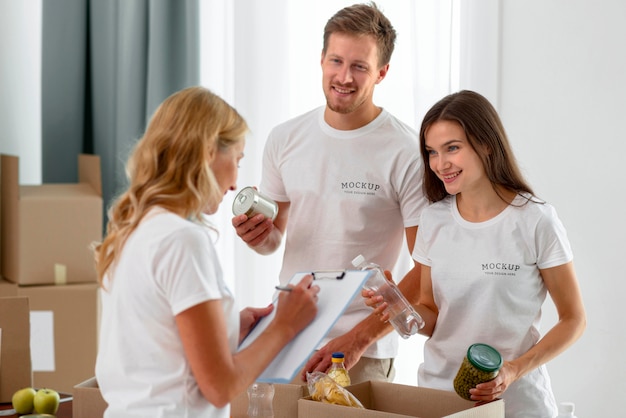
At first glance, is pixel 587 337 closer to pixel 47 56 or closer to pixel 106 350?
pixel 106 350

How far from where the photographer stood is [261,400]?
1.84m

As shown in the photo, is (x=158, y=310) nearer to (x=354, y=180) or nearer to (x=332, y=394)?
(x=332, y=394)

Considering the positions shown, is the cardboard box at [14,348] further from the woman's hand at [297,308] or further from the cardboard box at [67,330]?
the cardboard box at [67,330]

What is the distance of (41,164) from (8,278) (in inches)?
28.6

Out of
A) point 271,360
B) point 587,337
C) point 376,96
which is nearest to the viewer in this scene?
point 271,360

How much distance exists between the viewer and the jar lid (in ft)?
5.33

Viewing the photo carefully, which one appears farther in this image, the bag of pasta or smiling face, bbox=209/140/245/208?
the bag of pasta

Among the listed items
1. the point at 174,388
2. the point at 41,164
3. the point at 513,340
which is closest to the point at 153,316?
the point at 174,388

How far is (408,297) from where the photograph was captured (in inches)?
86.9

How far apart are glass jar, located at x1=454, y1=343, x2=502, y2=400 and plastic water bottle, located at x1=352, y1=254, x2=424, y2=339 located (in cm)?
35

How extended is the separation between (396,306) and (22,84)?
2498 millimetres

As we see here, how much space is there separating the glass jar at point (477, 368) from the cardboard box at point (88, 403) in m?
0.78

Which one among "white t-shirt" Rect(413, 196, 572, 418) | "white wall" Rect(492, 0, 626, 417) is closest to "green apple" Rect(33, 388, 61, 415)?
"white t-shirt" Rect(413, 196, 572, 418)

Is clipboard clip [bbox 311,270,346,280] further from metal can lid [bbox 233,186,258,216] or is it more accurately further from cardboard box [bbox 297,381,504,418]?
metal can lid [bbox 233,186,258,216]
